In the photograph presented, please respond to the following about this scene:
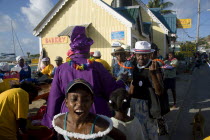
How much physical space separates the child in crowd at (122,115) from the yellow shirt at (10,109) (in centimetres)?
111

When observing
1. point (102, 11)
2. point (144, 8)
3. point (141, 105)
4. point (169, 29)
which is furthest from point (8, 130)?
point (169, 29)

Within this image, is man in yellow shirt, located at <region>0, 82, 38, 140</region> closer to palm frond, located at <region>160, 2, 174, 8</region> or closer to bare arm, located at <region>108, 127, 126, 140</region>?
bare arm, located at <region>108, 127, 126, 140</region>

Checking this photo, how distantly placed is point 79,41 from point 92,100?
712 millimetres

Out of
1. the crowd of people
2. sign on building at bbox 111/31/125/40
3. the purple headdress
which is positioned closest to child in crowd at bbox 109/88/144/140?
the crowd of people

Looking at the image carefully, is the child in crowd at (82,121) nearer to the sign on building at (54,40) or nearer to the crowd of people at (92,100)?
the crowd of people at (92,100)

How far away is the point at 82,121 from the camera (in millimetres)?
1409

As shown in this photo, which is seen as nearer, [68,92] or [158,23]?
[68,92]

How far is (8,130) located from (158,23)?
626 inches

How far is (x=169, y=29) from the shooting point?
17.3 metres

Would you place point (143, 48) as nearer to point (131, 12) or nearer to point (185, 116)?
point (185, 116)

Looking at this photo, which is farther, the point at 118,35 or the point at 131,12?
the point at 131,12

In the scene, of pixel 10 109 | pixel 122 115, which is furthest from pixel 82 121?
pixel 10 109

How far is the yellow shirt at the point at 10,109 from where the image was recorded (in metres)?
2.11

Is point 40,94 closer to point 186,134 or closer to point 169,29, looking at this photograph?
point 186,134
